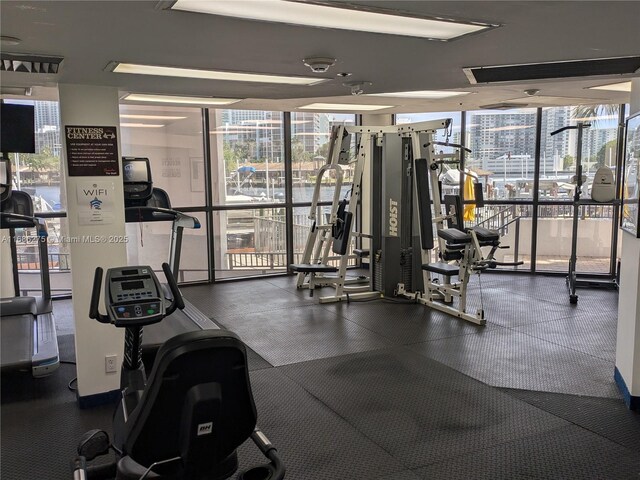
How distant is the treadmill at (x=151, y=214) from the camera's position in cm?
390

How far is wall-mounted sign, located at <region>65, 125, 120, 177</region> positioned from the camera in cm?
346

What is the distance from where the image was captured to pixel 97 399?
3686mm

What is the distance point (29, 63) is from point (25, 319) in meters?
3.00

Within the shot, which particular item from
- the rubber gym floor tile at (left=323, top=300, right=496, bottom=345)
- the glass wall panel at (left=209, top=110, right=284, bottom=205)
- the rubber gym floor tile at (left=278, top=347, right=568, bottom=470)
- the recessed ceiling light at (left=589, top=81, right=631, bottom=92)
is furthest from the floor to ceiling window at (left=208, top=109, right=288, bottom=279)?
the recessed ceiling light at (left=589, top=81, right=631, bottom=92)

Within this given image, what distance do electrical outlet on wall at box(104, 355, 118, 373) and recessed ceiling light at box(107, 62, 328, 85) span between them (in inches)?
76.6

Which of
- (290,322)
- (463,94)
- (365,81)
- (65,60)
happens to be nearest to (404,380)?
(290,322)

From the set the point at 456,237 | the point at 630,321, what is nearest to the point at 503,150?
the point at 456,237

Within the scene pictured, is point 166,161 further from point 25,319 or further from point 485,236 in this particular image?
point 485,236

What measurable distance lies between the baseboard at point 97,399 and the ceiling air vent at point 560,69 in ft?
10.5

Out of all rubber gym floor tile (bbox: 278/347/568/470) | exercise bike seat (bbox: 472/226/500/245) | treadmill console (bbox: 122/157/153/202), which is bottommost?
rubber gym floor tile (bbox: 278/347/568/470)

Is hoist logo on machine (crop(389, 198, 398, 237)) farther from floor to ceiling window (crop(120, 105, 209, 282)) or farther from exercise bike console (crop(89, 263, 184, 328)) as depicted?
exercise bike console (crop(89, 263, 184, 328))

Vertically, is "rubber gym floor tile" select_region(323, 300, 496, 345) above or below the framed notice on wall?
below

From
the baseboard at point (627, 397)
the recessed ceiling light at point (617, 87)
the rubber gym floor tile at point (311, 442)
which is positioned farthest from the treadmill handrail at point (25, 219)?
the recessed ceiling light at point (617, 87)

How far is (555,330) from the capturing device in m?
5.24
